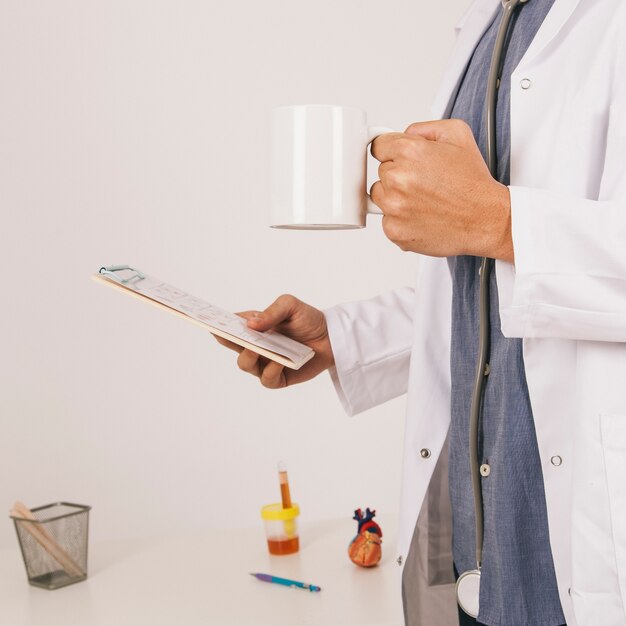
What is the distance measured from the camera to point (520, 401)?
3.17 ft

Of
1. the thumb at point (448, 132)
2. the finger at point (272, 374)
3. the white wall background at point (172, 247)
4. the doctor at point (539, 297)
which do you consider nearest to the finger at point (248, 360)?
the finger at point (272, 374)

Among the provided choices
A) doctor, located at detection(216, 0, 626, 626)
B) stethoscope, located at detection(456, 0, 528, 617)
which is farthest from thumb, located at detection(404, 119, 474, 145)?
stethoscope, located at detection(456, 0, 528, 617)

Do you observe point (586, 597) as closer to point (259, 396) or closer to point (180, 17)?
point (259, 396)

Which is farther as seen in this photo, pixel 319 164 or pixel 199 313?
pixel 199 313

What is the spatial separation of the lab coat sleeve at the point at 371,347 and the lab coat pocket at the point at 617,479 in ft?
1.80

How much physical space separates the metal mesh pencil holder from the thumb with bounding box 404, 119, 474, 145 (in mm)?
936

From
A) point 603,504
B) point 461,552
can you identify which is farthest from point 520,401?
point 461,552

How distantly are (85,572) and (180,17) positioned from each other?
187 centimetres

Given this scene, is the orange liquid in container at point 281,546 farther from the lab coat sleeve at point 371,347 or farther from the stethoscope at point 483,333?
the stethoscope at point 483,333

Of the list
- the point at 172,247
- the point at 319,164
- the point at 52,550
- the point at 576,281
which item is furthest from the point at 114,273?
the point at 172,247

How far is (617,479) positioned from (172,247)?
6.55 feet

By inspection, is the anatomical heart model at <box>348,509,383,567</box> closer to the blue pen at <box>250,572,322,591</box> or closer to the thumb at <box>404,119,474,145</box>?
the blue pen at <box>250,572,322,591</box>

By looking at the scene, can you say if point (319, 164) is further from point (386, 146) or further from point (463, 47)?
point (463, 47)

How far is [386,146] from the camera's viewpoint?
0.90m
